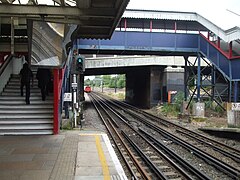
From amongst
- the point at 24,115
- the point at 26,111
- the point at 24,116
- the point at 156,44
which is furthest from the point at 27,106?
the point at 156,44

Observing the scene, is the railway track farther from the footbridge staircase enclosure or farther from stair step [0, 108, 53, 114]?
the footbridge staircase enclosure

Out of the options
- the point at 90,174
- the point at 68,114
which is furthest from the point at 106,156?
the point at 68,114

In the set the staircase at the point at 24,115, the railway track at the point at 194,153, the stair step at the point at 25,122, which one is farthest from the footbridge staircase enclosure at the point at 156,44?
the stair step at the point at 25,122

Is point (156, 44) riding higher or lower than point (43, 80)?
higher

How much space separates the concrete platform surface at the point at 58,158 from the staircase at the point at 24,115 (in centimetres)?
59

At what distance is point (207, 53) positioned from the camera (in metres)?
23.5

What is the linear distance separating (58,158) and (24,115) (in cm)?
417

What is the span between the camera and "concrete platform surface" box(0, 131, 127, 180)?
6309 mm

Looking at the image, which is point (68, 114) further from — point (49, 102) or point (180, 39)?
point (180, 39)

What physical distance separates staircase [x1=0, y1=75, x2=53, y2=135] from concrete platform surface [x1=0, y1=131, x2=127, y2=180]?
1.94ft

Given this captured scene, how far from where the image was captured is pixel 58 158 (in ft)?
25.2

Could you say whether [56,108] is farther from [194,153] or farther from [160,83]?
[160,83]

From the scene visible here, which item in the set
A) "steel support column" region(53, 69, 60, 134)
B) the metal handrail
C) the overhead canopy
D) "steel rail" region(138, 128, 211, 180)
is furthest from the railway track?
the metal handrail

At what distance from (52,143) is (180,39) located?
682 inches
